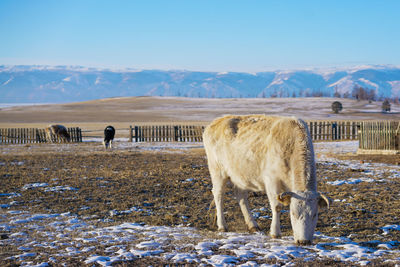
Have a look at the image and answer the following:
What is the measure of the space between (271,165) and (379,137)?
15.0 m

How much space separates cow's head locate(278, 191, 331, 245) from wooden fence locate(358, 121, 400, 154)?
49.1ft

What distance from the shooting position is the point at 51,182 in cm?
1302

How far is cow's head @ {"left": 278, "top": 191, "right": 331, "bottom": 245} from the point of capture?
246 inches

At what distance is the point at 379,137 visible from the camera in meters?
20.2

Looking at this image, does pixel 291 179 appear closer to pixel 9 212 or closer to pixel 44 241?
pixel 44 241

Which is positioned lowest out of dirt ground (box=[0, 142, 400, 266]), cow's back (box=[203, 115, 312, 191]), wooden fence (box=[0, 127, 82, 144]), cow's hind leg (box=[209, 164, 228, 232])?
wooden fence (box=[0, 127, 82, 144])

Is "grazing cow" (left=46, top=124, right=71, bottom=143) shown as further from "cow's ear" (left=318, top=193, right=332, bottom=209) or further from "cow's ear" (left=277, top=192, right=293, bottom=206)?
"cow's ear" (left=318, top=193, right=332, bottom=209)

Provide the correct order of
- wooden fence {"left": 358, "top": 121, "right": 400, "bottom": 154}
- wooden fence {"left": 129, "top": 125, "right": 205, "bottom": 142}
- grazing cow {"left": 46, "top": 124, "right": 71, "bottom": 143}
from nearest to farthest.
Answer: wooden fence {"left": 358, "top": 121, "right": 400, "bottom": 154}, wooden fence {"left": 129, "top": 125, "right": 205, "bottom": 142}, grazing cow {"left": 46, "top": 124, "right": 71, "bottom": 143}

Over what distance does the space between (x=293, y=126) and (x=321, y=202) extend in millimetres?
1387

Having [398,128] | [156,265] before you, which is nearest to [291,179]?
[156,265]

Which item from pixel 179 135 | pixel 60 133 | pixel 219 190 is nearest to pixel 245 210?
pixel 219 190

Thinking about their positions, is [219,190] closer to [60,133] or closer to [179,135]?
[179,135]

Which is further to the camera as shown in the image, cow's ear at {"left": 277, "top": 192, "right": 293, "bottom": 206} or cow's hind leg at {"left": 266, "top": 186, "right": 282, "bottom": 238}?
cow's hind leg at {"left": 266, "top": 186, "right": 282, "bottom": 238}

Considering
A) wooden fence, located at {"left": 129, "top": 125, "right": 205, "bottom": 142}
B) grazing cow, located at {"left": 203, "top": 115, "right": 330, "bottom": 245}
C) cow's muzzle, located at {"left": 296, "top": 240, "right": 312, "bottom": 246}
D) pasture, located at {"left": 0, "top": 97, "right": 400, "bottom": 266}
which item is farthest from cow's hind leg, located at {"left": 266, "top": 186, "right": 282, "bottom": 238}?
wooden fence, located at {"left": 129, "top": 125, "right": 205, "bottom": 142}
